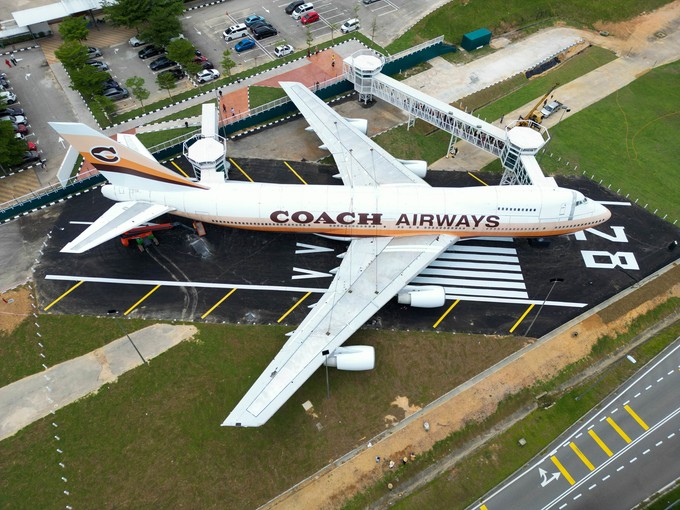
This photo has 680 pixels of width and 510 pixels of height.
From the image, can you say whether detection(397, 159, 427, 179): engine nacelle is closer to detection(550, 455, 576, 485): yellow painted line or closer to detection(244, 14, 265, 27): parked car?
detection(550, 455, 576, 485): yellow painted line

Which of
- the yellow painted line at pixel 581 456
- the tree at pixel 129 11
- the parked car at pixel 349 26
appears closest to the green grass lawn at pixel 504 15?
the parked car at pixel 349 26

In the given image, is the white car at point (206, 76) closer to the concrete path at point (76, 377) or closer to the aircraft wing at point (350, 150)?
the aircraft wing at point (350, 150)

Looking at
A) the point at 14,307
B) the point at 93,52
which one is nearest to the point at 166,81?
the point at 93,52

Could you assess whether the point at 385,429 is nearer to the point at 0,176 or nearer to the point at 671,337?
the point at 671,337

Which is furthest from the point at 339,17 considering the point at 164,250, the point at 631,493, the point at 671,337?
the point at 631,493

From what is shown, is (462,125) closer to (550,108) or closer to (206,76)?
(550,108)

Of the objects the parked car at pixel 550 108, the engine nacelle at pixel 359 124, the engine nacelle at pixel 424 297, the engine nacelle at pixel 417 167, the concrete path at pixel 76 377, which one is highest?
the engine nacelle at pixel 359 124

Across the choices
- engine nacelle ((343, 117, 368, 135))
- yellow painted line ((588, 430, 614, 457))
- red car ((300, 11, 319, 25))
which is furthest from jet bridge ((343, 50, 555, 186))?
yellow painted line ((588, 430, 614, 457))
